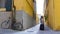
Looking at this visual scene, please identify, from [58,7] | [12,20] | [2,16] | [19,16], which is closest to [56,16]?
[58,7]

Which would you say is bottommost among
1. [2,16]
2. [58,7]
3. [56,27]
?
[56,27]

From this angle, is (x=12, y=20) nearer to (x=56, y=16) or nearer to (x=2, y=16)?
(x=2, y=16)

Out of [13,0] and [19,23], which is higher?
[13,0]

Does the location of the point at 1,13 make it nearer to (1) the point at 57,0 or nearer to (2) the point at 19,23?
(2) the point at 19,23

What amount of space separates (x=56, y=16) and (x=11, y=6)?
425 cm

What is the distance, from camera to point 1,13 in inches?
473

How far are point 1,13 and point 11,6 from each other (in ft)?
3.74

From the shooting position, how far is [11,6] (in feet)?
40.5

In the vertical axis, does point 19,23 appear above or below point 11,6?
below

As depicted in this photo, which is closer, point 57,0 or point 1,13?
point 57,0

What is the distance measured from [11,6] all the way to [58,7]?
432 centimetres

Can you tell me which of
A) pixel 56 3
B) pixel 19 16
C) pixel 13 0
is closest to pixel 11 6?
pixel 13 0

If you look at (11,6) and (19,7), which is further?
(11,6)

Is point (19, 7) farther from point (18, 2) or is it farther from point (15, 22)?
point (15, 22)
